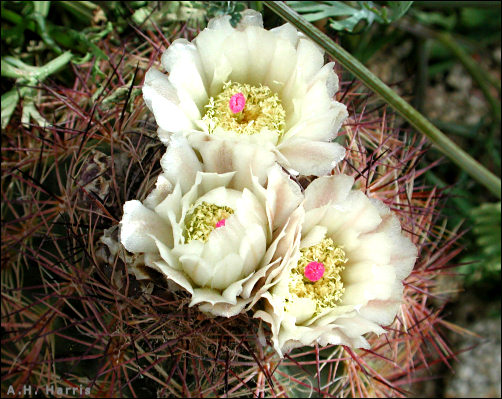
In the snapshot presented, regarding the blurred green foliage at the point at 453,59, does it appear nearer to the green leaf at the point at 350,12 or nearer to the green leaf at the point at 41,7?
the green leaf at the point at 350,12

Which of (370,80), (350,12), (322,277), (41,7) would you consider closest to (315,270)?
(322,277)

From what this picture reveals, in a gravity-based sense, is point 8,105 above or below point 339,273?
below

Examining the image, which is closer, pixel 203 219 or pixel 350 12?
pixel 203 219

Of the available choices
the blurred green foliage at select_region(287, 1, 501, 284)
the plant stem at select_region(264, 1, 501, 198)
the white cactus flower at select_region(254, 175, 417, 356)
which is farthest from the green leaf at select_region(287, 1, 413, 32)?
the white cactus flower at select_region(254, 175, 417, 356)

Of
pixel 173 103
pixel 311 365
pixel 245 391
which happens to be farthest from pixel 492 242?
pixel 173 103

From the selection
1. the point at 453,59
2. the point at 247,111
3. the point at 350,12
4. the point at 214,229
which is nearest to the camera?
the point at 214,229

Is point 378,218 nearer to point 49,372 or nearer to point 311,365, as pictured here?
point 311,365

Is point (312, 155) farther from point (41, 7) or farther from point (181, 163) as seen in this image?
point (41, 7)
